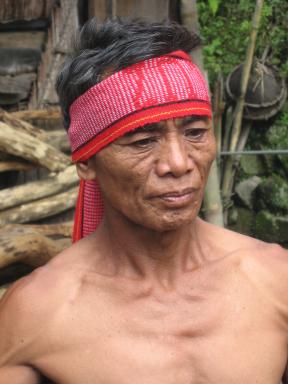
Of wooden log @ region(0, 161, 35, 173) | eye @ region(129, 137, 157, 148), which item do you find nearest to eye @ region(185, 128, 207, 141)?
eye @ region(129, 137, 157, 148)

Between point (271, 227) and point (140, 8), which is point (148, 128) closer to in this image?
point (140, 8)

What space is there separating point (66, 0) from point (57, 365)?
353cm

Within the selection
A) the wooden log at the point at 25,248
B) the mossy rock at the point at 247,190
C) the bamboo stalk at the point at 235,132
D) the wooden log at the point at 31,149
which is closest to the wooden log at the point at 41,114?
the wooden log at the point at 31,149

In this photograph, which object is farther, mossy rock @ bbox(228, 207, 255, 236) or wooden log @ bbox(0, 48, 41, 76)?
mossy rock @ bbox(228, 207, 255, 236)

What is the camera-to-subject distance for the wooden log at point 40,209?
179 inches

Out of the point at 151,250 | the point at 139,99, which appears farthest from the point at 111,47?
the point at 151,250

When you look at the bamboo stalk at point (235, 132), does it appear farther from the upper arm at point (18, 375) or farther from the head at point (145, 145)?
the upper arm at point (18, 375)

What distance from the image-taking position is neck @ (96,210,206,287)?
2.16m

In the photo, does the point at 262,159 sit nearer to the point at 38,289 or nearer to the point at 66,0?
the point at 66,0

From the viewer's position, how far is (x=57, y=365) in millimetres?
2111

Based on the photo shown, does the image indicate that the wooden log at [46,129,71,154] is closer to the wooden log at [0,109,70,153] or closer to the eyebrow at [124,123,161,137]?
the wooden log at [0,109,70,153]

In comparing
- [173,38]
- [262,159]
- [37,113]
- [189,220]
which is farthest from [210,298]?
[262,159]

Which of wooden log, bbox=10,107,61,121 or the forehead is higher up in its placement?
the forehead

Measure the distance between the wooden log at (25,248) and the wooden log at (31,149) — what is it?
0.59 m
